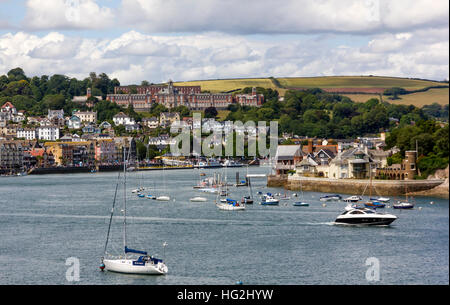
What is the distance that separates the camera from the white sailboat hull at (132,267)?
1555cm

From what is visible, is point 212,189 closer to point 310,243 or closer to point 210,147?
point 310,243

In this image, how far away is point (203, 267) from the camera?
16.3 m

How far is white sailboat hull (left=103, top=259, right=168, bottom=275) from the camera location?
15.5 meters

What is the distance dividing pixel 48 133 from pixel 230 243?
72503 mm

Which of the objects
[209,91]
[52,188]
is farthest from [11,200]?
[209,91]

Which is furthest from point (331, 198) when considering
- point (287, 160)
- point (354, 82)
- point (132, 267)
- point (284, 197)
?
point (354, 82)

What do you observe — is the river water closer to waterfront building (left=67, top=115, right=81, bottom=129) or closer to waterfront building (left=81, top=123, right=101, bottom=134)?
waterfront building (left=81, top=123, right=101, bottom=134)

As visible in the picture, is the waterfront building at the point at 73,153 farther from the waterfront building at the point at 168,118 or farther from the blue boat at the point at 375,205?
the blue boat at the point at 375,205

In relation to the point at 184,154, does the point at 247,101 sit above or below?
above

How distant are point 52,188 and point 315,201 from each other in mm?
18134

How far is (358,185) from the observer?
110 ft

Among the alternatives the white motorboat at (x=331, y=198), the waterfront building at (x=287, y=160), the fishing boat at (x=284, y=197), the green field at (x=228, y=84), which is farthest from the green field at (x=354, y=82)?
the white motorboat at (x=331, y=198)

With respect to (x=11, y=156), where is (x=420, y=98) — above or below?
above

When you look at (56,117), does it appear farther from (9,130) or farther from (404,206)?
(404,206)
